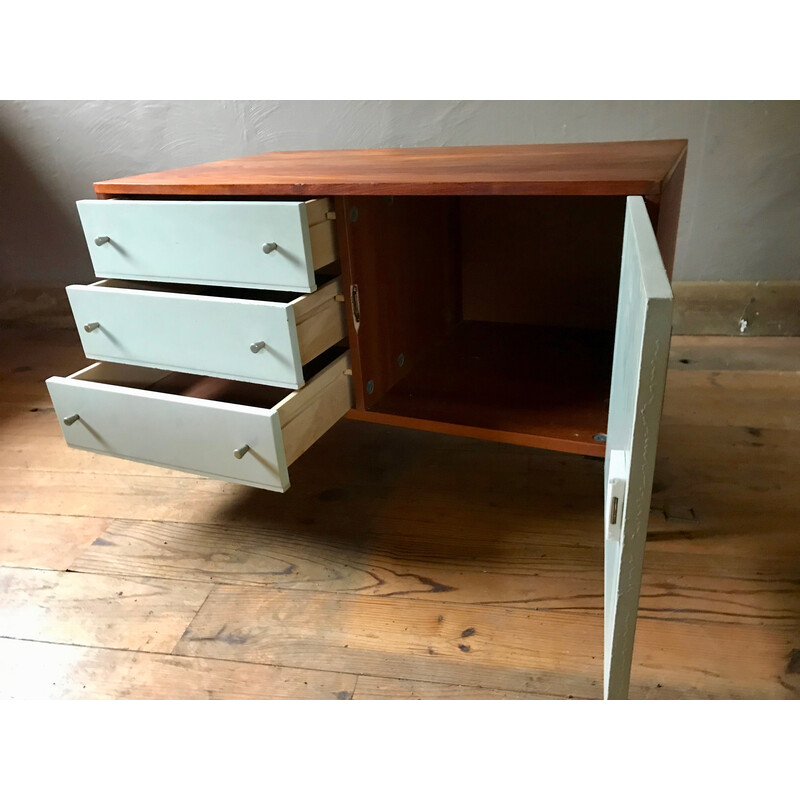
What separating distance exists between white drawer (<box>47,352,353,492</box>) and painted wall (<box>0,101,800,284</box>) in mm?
908

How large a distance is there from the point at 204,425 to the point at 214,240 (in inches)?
9.5

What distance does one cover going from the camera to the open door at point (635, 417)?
393mm

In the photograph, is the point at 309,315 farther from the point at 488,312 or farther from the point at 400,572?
the point at 488,312

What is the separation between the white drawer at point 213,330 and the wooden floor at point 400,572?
0.91ft

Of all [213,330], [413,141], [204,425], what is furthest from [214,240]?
[413,141]

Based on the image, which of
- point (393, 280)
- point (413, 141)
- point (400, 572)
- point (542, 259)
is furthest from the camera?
point (413, 141)

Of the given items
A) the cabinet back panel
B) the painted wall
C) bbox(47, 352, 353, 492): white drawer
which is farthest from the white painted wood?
the painted wall

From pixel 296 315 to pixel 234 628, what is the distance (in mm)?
406

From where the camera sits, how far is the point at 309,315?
844 millimetres

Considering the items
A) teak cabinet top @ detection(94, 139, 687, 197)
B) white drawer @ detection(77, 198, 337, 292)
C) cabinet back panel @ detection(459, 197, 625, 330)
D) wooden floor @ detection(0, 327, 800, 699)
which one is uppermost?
teak cabinet top @ detection(94, 139, 687, 197)

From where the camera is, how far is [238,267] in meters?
0.85

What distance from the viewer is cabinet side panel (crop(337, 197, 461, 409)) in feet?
2.98

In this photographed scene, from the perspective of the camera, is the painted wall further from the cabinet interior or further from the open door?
the open door

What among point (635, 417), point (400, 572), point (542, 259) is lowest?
point (400, 572)
